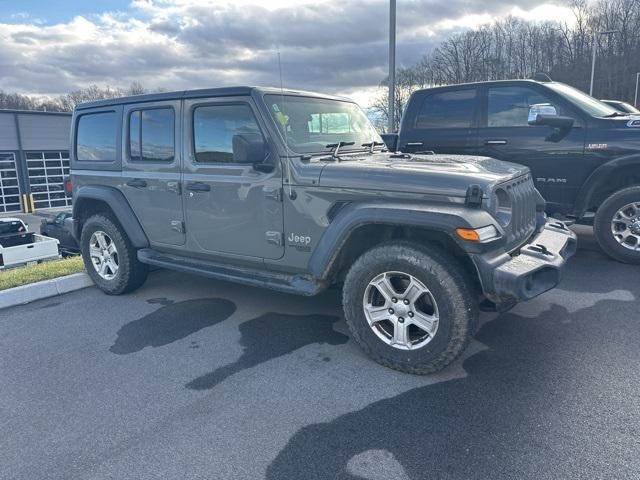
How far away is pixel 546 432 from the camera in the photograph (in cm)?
268

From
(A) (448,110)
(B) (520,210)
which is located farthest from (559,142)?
(B) (520,210)

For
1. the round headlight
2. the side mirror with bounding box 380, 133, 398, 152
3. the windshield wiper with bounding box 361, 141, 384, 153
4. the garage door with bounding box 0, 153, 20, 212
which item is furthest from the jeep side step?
the garage door with bounding box 0, 153, 20, 212

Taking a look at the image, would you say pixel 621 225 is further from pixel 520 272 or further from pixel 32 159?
pixel 32 159

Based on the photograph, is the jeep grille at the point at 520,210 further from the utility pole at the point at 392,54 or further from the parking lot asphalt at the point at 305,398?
the utility pole at the point at 392,54

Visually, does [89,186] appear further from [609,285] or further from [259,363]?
[609,285]

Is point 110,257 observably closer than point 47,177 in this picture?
Yes

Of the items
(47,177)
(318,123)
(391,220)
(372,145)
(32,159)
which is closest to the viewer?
(391,220)

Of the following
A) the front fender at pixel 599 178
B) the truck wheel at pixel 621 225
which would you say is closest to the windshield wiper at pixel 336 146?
the front fender at pixel 599 178

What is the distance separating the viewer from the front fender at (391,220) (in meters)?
3.10

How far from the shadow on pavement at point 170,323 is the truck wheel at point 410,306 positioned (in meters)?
1.57

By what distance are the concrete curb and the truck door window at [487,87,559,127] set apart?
211 inches

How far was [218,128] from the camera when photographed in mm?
4305

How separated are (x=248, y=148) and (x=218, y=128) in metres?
0.72

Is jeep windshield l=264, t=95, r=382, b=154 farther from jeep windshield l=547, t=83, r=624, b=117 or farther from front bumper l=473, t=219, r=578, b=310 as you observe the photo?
jeep windshield l=547, t=83, r=624, b=117
